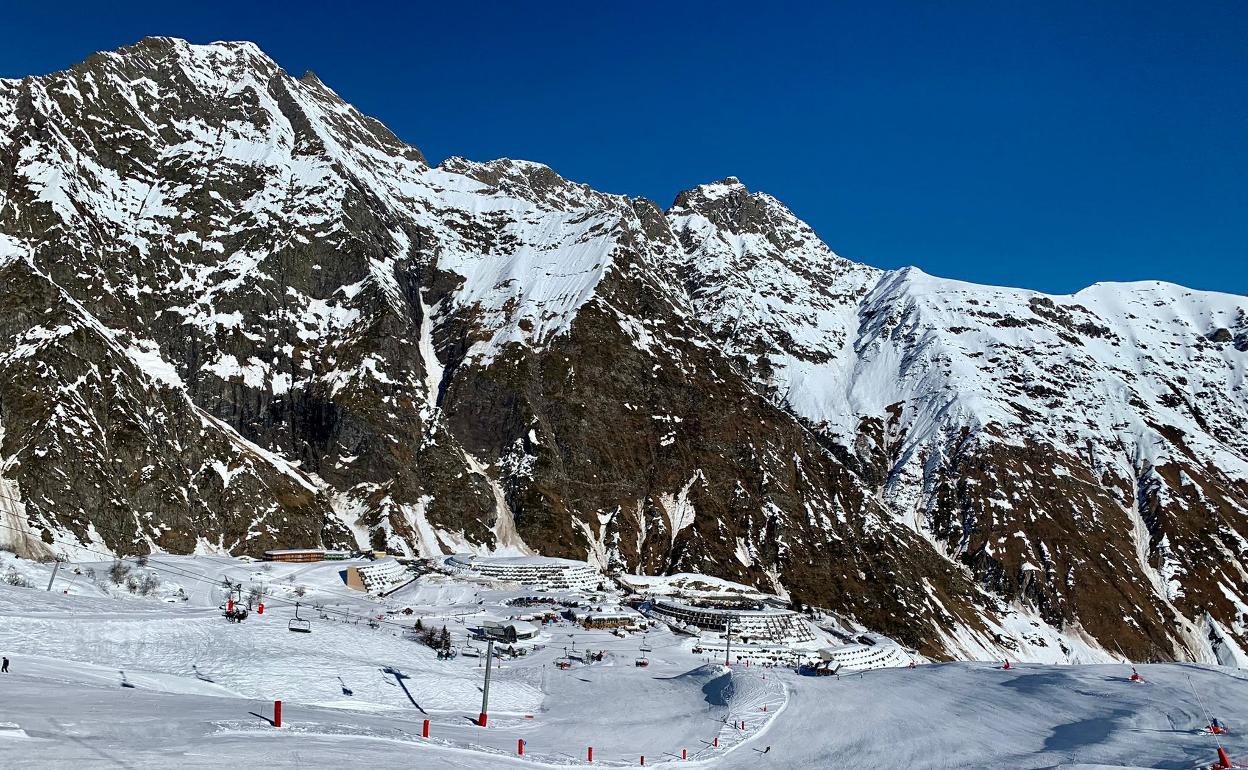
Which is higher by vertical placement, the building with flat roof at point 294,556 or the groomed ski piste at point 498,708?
the building with flat roof at point 294,556

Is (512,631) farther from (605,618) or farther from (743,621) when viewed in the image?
(743,621)

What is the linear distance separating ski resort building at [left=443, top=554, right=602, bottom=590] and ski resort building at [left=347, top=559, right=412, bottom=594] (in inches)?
570

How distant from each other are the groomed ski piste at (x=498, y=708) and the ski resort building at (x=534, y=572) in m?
73.5

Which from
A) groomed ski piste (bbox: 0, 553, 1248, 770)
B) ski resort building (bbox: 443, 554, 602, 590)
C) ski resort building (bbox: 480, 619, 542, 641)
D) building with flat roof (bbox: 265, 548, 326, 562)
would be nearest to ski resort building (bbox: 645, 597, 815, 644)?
ski resort building (bbox: 443, 554, 602, 590)

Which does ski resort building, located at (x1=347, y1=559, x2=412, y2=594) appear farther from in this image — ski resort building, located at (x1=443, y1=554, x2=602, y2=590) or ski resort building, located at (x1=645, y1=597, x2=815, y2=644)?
ski resort building, located at (x1=645, y1=597, x2=815, y2=644)

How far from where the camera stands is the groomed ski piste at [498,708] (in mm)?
19688

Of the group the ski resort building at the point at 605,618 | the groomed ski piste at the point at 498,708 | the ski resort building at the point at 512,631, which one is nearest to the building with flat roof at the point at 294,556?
the ski resort building at the point at 605,618

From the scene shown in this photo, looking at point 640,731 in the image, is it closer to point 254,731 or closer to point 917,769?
point 917,769

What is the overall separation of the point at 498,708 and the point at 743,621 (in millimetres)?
70507

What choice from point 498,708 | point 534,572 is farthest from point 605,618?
point 498,708

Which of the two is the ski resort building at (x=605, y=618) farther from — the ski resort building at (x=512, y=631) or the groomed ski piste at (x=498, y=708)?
the groomed ski piste at (x=498, y=708)

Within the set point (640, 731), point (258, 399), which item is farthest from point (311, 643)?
point (258, 399)

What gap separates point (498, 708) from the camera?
125 ft

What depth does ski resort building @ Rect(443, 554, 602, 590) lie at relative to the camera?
5017 inches
